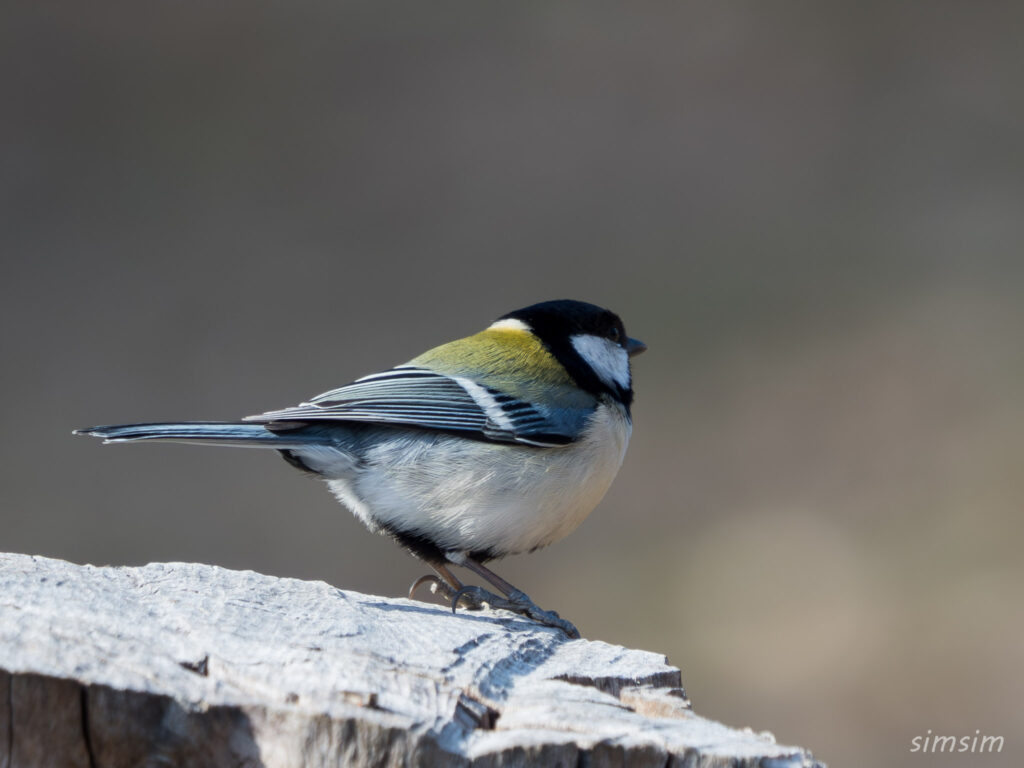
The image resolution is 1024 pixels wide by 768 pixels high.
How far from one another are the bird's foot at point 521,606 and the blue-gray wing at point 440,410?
0.27m

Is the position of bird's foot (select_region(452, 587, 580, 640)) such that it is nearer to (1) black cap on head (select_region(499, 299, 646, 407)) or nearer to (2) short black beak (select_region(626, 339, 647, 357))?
(1) black cap on head (select_region(499, 299, 646, 407))

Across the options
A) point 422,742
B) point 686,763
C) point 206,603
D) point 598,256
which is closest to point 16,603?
point 206,603

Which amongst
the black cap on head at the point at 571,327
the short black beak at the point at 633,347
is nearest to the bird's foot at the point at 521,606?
the black cap on head at the point at 571,327

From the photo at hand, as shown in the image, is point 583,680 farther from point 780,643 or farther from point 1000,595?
point 1000,595

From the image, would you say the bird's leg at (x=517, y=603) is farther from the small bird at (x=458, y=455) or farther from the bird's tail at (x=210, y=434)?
the bird's tail at (x=210, y=434)

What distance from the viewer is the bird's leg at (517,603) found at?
1.76m

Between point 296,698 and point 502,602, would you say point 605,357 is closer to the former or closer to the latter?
point 502,602

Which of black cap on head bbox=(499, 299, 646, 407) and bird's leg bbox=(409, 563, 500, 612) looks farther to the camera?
black cap on head bbox=(499, 299, 646, 407)

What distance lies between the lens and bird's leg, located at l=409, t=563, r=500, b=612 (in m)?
1.93

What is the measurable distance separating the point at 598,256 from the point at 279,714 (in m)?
4.21

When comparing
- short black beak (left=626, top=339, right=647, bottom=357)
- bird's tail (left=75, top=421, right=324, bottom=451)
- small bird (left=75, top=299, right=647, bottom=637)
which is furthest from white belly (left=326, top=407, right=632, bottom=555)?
short black beak (left=626, top=339, right=647, bottom=357)

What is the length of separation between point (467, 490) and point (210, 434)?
431 millimetres

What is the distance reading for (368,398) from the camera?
193cm

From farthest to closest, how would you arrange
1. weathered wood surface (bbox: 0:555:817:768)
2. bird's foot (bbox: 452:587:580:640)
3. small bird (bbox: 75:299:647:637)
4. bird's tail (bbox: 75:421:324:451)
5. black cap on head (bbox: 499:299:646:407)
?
black cap on head (bbox: 499:299:646:407) < small bird (bbox: 75:299:647:637) < bird's foot (bbox: 452:587:580:640) < bird's tail (bbox: 75:421:324:451) < weathered wood surface (bbox: 0:555:817:768)
